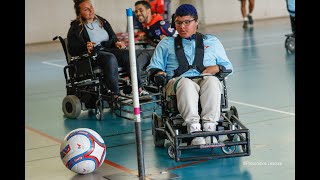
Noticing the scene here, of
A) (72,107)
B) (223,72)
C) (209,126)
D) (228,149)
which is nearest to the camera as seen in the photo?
(209,126)

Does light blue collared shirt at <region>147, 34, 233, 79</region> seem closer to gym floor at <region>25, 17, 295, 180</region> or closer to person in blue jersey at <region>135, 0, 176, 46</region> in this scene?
gym floor at <region>25, 17, 295, 180</region>

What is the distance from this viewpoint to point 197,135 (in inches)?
231

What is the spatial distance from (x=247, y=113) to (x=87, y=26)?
85.6 inches

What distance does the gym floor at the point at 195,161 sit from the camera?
5711mm

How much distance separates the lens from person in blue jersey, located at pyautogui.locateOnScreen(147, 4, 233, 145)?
6.06 meters

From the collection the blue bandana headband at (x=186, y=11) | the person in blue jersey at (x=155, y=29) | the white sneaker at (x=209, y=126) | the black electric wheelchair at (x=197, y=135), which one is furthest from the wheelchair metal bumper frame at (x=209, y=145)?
the person in blue jersey at (x=155, y=29)

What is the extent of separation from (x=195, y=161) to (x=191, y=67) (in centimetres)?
95

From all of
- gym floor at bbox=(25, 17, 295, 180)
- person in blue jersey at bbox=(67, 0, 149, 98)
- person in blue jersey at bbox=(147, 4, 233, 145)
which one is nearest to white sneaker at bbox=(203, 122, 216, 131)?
person in blue jersey at bbox=(147, 4, 233, 145)

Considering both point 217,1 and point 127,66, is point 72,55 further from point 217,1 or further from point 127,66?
point 217,1

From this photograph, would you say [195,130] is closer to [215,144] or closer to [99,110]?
[215,144]

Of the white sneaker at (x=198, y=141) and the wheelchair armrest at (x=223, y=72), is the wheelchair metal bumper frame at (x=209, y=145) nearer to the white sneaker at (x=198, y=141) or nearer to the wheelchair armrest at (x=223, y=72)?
the white sneaker at (x=198, y=141)

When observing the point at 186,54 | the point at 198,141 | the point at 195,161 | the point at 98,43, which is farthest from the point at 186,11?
the point at 98,43
